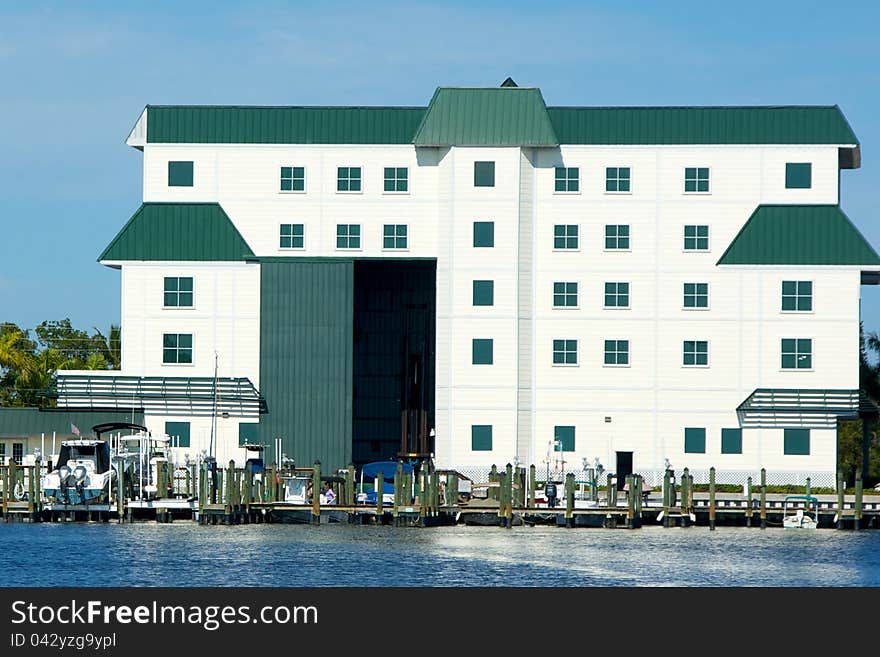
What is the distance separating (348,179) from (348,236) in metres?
3.11

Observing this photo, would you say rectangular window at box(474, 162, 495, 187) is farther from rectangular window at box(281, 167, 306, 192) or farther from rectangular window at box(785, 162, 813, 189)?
rectangular window at box(785, 162, 813, 189)

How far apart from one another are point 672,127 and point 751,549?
30.6 meters

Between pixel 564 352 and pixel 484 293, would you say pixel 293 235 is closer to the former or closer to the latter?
pixel 484 293

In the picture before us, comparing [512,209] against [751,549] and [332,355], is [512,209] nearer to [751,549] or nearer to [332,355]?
[332,355]

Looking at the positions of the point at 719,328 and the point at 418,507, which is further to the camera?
the point at 719,328

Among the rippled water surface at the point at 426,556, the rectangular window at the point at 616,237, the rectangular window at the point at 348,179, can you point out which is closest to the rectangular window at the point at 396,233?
the rectangular window at the point at 348,179

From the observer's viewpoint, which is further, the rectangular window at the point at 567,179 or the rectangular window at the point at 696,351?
the rectangular window at the point at 567,179

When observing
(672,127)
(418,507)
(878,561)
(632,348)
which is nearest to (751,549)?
(878,561)

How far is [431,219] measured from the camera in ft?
330

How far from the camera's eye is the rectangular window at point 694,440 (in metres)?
98.5

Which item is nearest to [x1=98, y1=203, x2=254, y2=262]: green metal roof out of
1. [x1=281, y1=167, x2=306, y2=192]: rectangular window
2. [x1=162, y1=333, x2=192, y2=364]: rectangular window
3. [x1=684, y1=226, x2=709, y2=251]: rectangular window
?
[x1=281, y1=167, x2=306, y2=192]: rectangular window

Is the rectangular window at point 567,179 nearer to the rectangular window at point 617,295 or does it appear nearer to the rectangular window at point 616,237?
the rectangular window at point 616,237

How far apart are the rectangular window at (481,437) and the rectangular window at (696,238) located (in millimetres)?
14464
